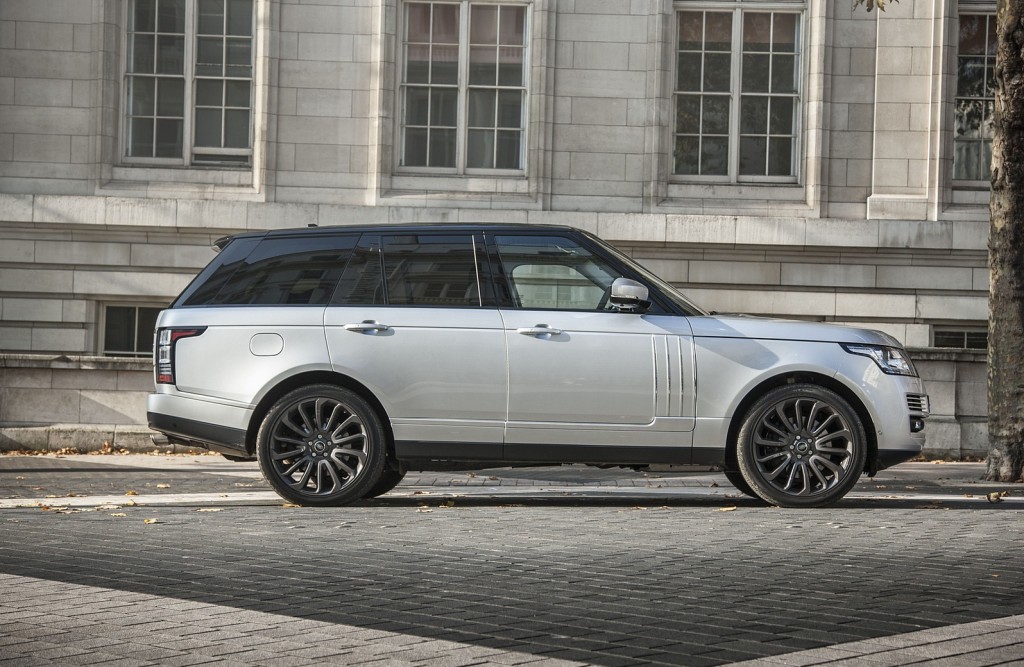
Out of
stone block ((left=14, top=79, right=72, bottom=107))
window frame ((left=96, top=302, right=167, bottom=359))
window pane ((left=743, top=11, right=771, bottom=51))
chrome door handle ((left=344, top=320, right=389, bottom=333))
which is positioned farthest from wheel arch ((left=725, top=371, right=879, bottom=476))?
stone block ((left=14, top=79, right=72, bottom=107))

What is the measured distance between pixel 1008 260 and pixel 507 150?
8030mm

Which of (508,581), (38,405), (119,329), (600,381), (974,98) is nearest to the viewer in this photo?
(508,581)

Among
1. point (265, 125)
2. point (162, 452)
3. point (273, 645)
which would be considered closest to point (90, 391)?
point (162, 452)

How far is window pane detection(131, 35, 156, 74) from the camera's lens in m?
19.1

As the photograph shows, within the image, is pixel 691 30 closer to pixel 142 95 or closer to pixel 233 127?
pixel 233 127

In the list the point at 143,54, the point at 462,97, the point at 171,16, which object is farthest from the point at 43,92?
the point at 462,97

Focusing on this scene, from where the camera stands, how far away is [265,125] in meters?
18.6

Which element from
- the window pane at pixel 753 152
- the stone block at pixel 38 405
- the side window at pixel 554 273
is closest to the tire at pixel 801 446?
the side window at pixel 554 273

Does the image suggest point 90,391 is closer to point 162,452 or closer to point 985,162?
point 162,452

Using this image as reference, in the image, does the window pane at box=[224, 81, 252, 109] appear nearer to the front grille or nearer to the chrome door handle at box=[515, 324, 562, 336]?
the chrome door handle at box=[515, 324, 562, 336]

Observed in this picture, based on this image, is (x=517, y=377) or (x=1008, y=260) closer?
(x=517, y=377)

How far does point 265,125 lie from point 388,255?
31.2ft

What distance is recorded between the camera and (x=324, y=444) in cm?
944

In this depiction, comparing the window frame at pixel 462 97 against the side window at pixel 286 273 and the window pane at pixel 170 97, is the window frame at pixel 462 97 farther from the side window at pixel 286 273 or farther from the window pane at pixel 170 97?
the side window at pixel 286 273
